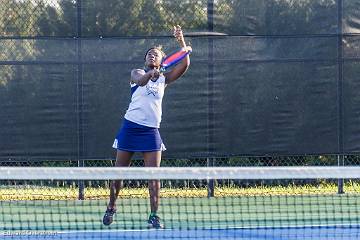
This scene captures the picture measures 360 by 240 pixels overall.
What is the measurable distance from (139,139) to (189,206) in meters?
1.69

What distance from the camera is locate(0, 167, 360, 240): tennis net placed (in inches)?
198

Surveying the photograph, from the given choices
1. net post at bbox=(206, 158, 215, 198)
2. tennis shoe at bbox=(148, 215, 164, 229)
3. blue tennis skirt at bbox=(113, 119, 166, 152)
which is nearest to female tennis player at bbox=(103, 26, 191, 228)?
blue tennis skirt at bbox=(113, 119, 166, 152)

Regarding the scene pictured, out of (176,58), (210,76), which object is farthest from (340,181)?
(176,58)

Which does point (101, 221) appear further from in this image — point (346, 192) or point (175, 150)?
point (346, 192)

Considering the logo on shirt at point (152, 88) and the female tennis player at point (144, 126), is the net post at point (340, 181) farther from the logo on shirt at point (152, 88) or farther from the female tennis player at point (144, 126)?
the logo on shirt at point (152, 88)

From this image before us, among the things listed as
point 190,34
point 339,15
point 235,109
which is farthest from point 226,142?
point 339,15

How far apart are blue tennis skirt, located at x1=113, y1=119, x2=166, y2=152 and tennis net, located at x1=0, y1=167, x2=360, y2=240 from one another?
47 cm

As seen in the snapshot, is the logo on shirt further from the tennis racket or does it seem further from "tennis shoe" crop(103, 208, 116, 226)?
"tennis shoe" crop(103, 208, 116, 226)

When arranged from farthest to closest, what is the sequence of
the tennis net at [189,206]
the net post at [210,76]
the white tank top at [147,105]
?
the net post at [210,76] < the white tank top at [147,105] < the tennis net at [189,206]

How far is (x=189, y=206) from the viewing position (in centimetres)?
907

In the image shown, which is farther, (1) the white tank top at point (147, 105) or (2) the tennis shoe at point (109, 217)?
(1) the white tank top at point (147, 105)

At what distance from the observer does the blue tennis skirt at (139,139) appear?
7566 mm

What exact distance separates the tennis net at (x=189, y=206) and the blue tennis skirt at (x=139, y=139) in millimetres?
467

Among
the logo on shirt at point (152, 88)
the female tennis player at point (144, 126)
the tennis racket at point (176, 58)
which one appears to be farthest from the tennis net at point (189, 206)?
the tennis racket at point (176, 58)
